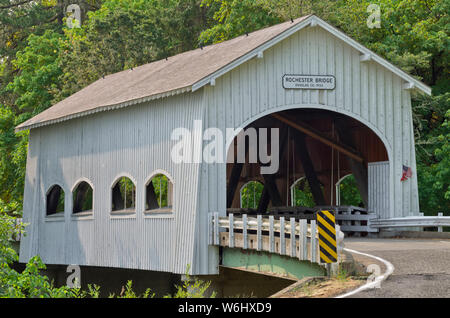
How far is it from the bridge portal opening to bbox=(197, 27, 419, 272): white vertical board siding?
0.93m

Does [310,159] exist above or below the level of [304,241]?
above

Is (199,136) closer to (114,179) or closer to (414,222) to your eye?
(114,179)

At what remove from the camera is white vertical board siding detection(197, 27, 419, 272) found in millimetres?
17609

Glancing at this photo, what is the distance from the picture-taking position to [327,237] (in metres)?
12.1

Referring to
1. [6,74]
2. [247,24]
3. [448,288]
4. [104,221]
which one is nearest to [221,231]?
[104,221]

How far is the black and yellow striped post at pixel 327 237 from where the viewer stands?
11992 mm

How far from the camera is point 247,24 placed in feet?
106

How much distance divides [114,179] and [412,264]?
31.7ft

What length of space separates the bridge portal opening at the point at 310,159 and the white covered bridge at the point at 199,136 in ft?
0.21

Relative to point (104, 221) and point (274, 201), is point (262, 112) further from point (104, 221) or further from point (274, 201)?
point (274, 201)

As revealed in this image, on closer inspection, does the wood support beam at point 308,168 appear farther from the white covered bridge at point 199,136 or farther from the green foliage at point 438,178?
the green foliage at point 438,178

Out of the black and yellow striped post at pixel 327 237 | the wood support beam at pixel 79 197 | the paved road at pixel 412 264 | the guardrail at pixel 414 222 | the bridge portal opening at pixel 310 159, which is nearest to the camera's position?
the paved road at pixel 412 264

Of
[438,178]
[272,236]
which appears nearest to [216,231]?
[272,236]

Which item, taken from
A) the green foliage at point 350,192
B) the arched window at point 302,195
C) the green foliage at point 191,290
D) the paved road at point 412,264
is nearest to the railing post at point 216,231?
the green foliage at point 191,290
